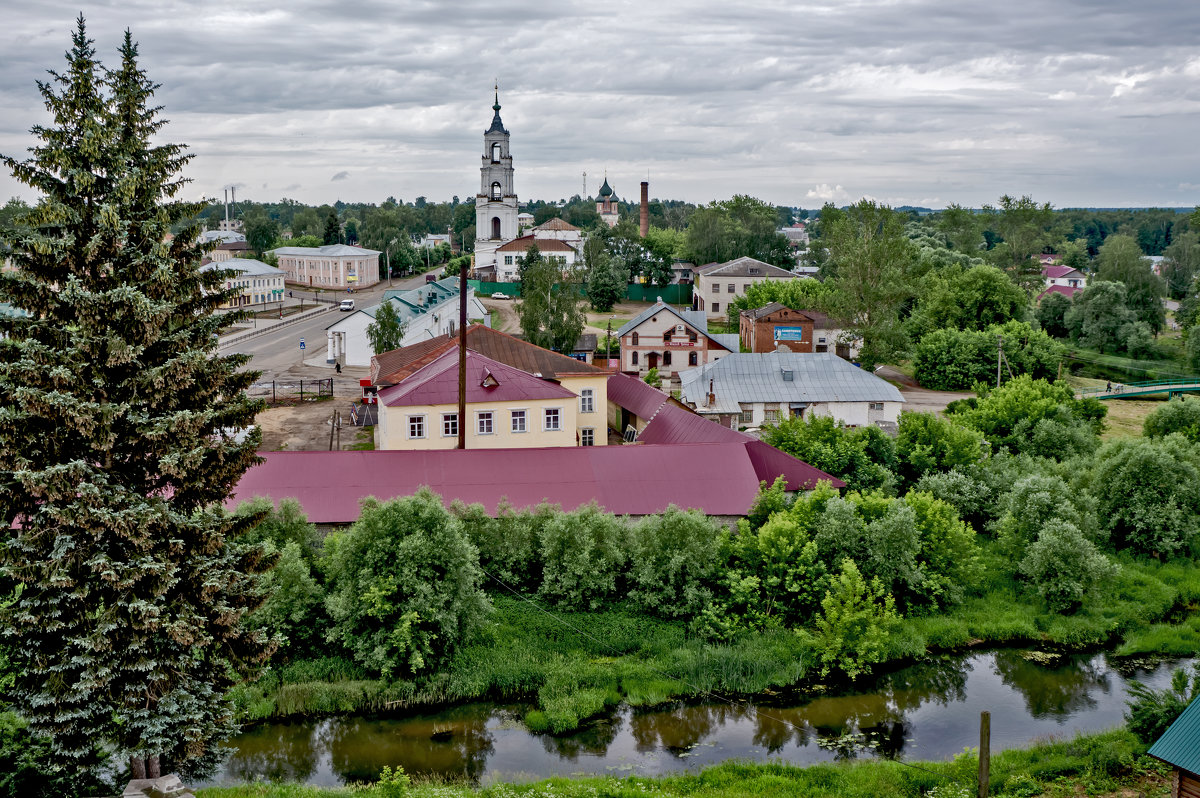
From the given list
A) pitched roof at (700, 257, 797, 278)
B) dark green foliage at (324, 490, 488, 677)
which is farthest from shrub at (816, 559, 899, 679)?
pitched roof at (700, 257, 797, 278)

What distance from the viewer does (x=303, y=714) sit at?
18.6m

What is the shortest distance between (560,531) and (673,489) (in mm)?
4156

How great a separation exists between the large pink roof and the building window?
505 centimetres

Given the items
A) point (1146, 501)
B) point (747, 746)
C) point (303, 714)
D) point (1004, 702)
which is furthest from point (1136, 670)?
point (303, 714)

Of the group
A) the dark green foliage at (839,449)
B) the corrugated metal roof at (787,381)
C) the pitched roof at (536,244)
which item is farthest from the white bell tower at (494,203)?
the dark green foliage at (839,449)

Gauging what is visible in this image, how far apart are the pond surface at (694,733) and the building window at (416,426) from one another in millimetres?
12978

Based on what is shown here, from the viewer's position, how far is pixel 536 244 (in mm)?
82000

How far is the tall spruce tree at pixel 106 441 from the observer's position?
11.9 meters

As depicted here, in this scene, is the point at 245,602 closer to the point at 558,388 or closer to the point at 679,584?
the point at 679,584

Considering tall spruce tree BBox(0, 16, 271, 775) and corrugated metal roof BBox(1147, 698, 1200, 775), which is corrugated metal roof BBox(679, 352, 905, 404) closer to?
corrugated metal roof BBox(1147, 698, 1200, 775)

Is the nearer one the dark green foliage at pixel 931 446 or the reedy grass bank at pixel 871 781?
the reedy grass bank at pixel 871 781

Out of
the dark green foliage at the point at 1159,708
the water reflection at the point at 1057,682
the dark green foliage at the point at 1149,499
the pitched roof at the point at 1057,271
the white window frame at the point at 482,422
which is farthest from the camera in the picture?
the pitched roof at the point at 1057,271

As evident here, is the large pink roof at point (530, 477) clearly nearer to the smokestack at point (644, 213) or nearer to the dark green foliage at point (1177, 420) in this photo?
the dark green foliage at point (1177, 420)

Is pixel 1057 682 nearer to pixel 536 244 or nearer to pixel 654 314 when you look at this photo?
pixel 654 314
